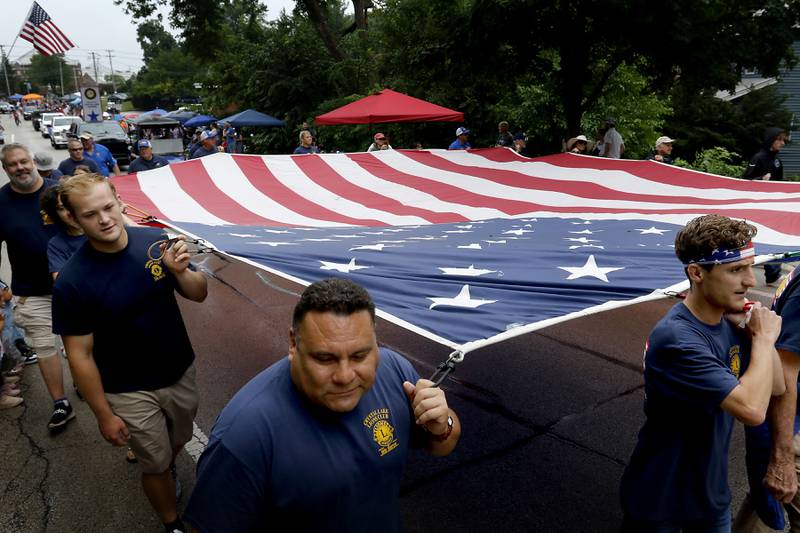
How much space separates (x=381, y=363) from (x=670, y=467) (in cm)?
115

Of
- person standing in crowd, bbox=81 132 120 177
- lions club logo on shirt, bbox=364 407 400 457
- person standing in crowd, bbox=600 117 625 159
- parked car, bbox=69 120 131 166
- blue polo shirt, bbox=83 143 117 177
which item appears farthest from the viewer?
parked car, bbox=69 120 131 166

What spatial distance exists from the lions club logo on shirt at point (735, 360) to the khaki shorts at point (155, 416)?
2.48m

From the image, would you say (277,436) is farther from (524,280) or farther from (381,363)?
(524,280)

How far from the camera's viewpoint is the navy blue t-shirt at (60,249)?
12.0 ft

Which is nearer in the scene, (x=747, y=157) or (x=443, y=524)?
(x=443, y=524)

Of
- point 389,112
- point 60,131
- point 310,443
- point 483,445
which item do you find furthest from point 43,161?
point 60,131

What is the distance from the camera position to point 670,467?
6.75 feet

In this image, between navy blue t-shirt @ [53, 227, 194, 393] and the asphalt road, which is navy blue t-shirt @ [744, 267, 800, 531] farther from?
navy blue t-shirt @ [53, 227, 194, 393]

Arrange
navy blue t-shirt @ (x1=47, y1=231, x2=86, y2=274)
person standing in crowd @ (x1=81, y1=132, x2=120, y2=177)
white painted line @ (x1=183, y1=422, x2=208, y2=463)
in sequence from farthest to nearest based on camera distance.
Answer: person standing in crowd @ (x1=81, y1=132, x2=120, y2=177) → white painted line @ (x1=183, y1=422, x2=208, y2=463) → navy blue t-shirt @ (x1=47, y1=231, x2=86, y2=274)

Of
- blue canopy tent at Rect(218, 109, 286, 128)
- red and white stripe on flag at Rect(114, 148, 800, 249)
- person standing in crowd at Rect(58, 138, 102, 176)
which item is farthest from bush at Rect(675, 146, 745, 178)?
blue canopy tent at Rect(218, 109, 286, 128)

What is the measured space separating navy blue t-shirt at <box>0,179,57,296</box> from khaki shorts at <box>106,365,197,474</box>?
1.96 metres

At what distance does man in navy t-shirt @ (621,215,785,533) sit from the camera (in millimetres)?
1988

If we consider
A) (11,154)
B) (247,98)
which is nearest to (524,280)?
(11,154)

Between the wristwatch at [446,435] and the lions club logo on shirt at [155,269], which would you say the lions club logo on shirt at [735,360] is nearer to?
the wristwatch at [446,435]
